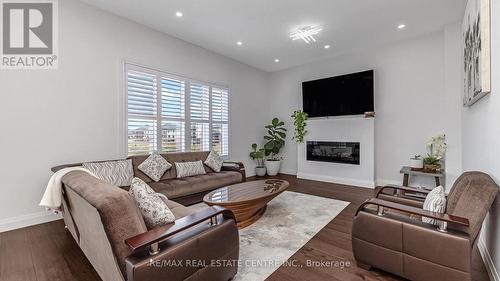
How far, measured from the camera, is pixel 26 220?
2926mm

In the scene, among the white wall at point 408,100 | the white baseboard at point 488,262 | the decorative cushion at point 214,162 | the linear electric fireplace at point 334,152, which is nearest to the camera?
the white baseboard at point 488,262

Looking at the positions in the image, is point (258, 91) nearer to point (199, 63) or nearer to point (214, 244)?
point (199, 63)

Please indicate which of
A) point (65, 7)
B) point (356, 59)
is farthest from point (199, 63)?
point (356, 59)

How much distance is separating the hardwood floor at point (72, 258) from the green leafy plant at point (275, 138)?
3.55m

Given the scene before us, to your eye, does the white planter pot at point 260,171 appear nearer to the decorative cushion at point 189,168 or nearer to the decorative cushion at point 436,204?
the decorative cushion at point 189,168

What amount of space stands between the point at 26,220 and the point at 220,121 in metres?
3.81

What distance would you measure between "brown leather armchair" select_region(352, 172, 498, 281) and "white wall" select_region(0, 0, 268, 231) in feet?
12.9

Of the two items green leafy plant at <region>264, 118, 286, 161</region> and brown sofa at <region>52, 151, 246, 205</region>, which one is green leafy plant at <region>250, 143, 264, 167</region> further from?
brown sofa at <region>52, 151, 246, 205</region>

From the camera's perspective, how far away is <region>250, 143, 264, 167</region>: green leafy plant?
6.20 meters

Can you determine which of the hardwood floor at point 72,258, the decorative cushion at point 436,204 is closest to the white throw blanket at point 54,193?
the hardwood floor at point 72,258

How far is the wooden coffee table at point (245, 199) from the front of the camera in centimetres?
269

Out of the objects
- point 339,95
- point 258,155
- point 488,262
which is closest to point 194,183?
point 258,155

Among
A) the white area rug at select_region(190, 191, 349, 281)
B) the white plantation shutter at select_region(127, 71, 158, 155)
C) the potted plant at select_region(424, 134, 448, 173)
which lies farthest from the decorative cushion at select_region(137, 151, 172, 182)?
the potted plant at select_region(424, 134, 448, 173)

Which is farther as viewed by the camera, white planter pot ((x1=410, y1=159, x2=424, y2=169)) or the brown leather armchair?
white planter pot ((x1=410, y1=159, x2=424, y2=169))
